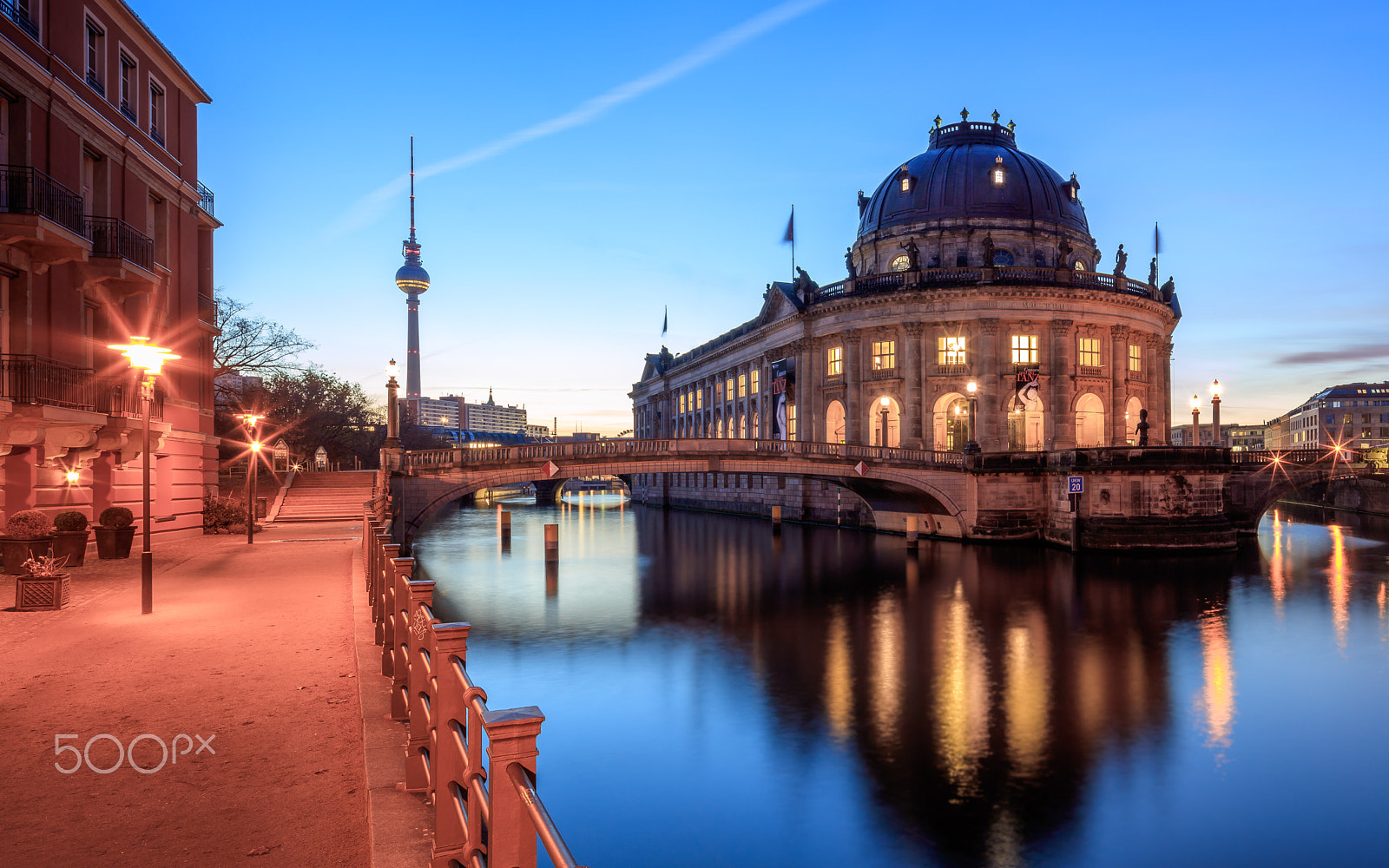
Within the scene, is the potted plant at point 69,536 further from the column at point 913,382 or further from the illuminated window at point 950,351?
the illuminated window at point 950,351

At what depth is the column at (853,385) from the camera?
5559 centimetres

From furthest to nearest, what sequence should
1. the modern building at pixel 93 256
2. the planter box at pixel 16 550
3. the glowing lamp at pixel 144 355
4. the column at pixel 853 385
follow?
1. the column at pixel 853 385
2. the modern building at pixel 93 256
3. the planter box at pixel 16 550
4. the glowing lamp at pixel 144 355

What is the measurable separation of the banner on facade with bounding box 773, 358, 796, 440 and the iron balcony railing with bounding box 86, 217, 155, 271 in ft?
141

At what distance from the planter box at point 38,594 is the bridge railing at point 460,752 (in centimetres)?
909

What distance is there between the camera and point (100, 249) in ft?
70.9

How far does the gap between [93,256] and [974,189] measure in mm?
55897

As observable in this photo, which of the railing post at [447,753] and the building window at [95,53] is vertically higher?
the building window at [95,53]

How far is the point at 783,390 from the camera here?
201 ft

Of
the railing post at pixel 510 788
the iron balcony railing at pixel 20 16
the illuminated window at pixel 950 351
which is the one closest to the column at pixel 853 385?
the illuminated window at pixel 950 351

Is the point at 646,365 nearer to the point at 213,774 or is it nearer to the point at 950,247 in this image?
the point at 950,247

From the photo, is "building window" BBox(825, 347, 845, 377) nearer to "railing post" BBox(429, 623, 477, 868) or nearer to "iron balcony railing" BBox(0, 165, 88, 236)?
"iron balcony railing" BBox(0, 165, 88, 236)

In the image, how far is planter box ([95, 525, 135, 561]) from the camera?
21.5 meters

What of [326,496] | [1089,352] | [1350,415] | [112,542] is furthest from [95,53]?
[1350,415]

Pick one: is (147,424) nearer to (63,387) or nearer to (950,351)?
(63,387)
